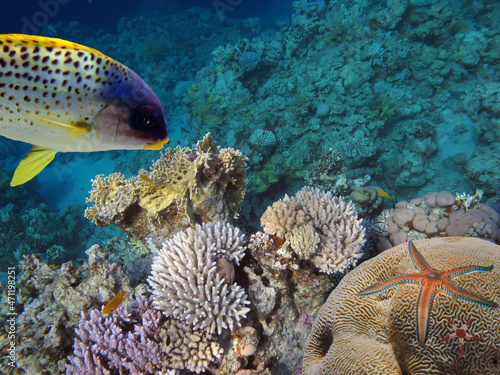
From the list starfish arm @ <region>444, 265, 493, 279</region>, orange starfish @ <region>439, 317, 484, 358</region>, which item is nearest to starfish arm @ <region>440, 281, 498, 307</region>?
starfish arm @ <region>444, 265, 493, 279</region>

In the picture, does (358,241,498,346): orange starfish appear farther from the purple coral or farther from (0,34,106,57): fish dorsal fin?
(0,34,106,57): fish dorsal fin

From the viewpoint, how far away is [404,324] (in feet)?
7.61

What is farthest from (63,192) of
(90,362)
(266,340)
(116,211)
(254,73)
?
(266,340)

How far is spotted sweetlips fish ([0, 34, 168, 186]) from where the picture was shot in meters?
1.22

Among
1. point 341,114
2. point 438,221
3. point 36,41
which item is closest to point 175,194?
point 36,41

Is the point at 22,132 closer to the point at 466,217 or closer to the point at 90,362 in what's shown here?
the point at 90,362

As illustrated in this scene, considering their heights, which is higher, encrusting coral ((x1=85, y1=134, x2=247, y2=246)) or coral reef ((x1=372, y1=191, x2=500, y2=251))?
encrusting coral ((x1=85, y1=134, x2=247, y2=246))

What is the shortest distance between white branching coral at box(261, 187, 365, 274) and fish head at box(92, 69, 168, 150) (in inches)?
86.4

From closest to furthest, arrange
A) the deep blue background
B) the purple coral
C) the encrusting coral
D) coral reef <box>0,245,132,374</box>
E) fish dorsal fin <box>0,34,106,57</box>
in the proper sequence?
fish dorsal fin <box>0,34,106,57</box>, the purple coral, coral reef <box>0,245,132,374</box>, the encrusting coral, the deep blue background

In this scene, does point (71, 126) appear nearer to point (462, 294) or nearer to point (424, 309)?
point (424, 309)

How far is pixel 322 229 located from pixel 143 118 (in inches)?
112

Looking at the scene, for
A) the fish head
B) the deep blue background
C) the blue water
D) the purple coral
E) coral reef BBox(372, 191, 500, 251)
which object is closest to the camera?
the fish head

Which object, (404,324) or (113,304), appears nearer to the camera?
(404,324)

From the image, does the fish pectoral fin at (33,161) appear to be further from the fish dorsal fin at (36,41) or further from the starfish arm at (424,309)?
the starfish arm at (424,309)
